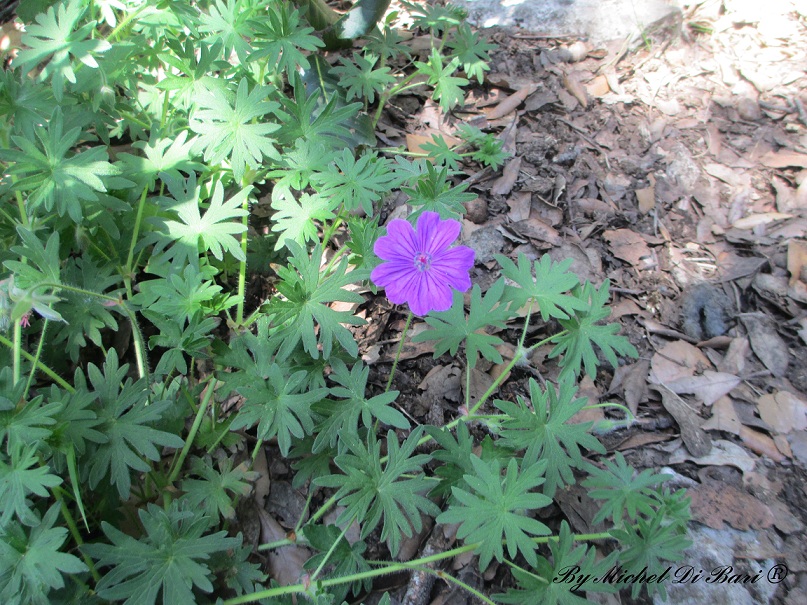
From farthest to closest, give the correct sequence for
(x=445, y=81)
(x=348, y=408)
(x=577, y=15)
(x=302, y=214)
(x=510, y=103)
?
(x=577, y=15) → (x=510, y=103) → (x=445, y=81) → (x=302, y=214) → (x=348, y=408)

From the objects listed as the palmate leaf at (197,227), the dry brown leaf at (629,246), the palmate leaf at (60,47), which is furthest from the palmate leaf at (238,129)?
the dry brown leaf at (629,246)

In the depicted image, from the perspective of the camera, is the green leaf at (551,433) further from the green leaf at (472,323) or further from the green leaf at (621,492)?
the green leaf at (472,323)

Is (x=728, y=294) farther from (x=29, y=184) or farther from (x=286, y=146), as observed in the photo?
(x=29, y=184)

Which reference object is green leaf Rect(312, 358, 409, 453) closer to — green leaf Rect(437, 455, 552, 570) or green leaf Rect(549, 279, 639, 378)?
green leaf Rect(437, 455, 552, 570)

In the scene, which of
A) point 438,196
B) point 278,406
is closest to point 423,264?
point 438,196

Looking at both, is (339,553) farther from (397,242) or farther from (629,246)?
(629,246)

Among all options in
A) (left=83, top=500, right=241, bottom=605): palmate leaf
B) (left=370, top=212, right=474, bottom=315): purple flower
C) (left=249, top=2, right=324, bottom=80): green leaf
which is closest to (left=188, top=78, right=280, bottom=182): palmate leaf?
(left=249, top=2, right=324, bottom=80): green leaf
